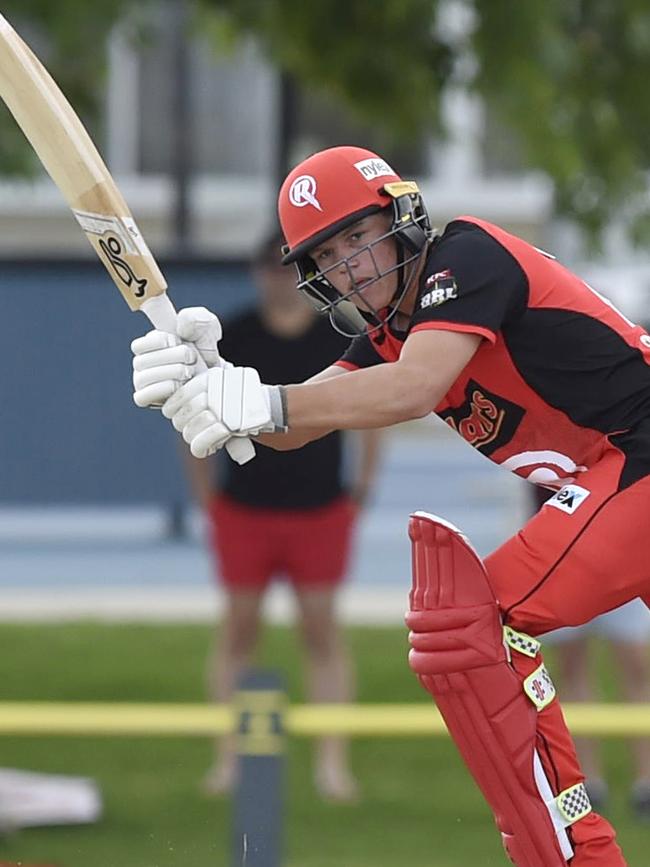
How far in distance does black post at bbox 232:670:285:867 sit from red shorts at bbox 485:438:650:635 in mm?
986

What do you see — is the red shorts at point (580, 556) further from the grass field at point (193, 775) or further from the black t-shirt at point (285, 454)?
the black t-shirt at point (285, 454)

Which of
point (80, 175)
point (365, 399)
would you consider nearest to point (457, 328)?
point (365, 399)

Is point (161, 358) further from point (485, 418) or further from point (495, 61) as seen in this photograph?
point (495, 61)

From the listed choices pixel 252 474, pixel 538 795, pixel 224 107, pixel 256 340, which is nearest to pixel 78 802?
pixel 252 474

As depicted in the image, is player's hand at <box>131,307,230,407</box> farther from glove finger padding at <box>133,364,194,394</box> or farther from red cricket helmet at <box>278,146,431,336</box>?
red cricket helmet at <box>278,146,431,336</box>

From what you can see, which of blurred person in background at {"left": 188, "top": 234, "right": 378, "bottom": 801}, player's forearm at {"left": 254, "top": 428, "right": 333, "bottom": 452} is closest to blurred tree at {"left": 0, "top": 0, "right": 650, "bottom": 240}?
blurred person in background at {"left": 188, "top": 234, "right": 378, "bottom": 801}

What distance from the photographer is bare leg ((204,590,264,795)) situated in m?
6.75

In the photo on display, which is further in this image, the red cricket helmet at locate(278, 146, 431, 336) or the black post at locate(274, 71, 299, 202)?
the black post at locate(274, 71, 299, 202)

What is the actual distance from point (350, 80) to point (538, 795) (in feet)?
14.3

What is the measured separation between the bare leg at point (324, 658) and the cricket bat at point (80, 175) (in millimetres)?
2854

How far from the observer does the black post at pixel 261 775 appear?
4.80m

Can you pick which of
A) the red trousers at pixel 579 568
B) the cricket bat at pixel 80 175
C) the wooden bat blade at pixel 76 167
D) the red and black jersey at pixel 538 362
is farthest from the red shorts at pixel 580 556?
the wooden bat blade at pixel 76 167

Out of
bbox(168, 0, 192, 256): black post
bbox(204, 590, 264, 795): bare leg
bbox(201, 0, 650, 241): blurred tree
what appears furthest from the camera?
bbox(168, 0, 192, 256): black post

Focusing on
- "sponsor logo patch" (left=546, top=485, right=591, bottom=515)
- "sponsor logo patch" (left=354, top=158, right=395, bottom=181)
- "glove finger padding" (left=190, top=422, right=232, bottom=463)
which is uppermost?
"sponsor logo patch" (left=354, top=158, right=395, bottom=181)
